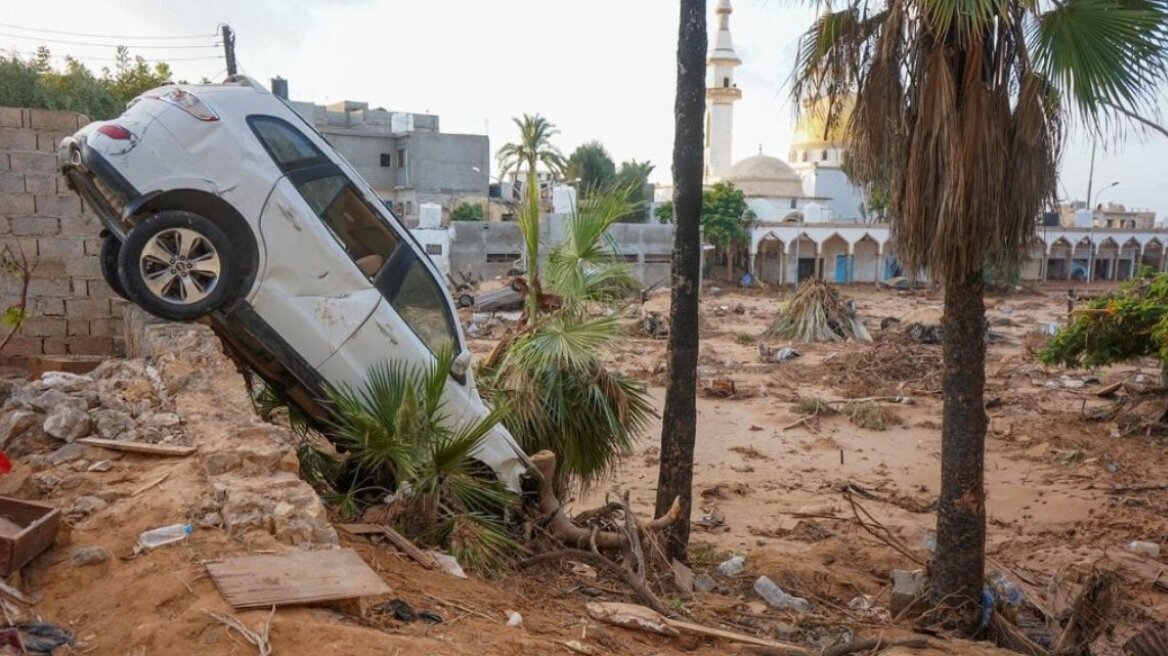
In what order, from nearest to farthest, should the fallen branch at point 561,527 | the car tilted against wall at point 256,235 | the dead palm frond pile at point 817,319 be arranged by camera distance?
1. the car tilted against wall at point 256,235
2. the fallen branch at point 561,527
3. the dead palm frond pile at point 817,319

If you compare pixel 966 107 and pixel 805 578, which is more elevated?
pixel 966 107

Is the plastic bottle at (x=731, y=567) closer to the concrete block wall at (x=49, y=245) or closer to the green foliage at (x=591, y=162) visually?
the concrete block wall at (x=49, y=245)

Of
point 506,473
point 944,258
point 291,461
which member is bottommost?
point 506,473

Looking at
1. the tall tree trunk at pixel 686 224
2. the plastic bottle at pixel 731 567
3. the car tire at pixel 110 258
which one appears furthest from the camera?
the plastic bottle at pixel 731 567

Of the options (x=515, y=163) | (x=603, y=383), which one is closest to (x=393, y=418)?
(x=603, y=383)

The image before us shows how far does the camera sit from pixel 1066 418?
58.0ft

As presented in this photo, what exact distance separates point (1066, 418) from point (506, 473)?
14770 millimetres

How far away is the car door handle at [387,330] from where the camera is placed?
641 centimetres

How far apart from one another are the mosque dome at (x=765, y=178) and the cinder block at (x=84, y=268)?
52725 mm

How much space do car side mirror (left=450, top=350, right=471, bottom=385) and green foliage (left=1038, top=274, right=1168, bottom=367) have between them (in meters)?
12.1

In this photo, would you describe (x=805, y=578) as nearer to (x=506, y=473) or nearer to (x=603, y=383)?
(x=603, y=383)

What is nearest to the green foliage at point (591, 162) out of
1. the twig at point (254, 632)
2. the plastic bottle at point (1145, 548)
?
the plastic bottle at point (1145, 548)

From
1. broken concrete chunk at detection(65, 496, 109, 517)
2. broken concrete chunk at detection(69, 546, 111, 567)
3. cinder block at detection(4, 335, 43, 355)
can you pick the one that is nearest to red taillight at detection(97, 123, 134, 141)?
broken concrete chunk at detection(65, 496, 109, 517)

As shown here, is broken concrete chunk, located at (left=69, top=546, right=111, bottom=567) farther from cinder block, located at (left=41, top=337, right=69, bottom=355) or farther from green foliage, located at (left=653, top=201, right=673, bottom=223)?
green foliage, located at (left=653, top=201, right=673, bottom=223)
